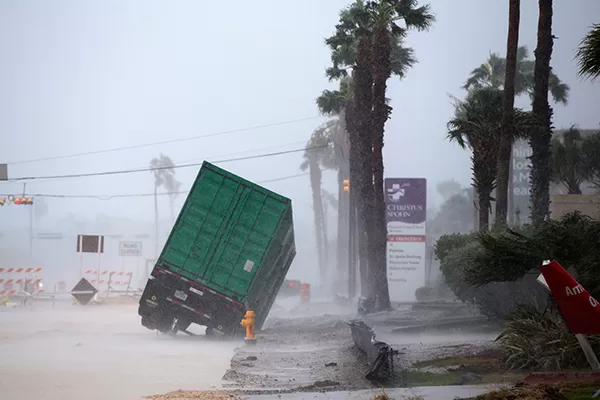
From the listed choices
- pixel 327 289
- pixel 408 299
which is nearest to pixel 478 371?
pixel 408 299

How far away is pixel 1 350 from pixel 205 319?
6.02 m

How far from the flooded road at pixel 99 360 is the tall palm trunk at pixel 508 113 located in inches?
402

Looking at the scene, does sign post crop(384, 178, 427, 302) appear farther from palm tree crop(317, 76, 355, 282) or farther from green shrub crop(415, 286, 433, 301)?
palm tree crop(317, 76, 355, 282)

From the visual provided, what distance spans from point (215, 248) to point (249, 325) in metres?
2.31

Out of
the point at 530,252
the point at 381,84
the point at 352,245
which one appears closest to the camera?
the point at 530,252

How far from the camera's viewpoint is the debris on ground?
1323 cm

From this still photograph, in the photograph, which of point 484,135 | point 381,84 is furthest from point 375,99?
point 484,135

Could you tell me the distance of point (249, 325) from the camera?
24.8 m

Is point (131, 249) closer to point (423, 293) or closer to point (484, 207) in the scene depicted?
point (423, 293)

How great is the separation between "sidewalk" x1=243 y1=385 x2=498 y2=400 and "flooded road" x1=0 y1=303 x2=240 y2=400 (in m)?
2.31

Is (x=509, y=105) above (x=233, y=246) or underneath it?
above

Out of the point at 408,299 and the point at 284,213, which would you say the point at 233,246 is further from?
the point at 408,299

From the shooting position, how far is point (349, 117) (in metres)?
42.8

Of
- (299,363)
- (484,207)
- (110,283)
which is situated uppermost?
(484,207)
